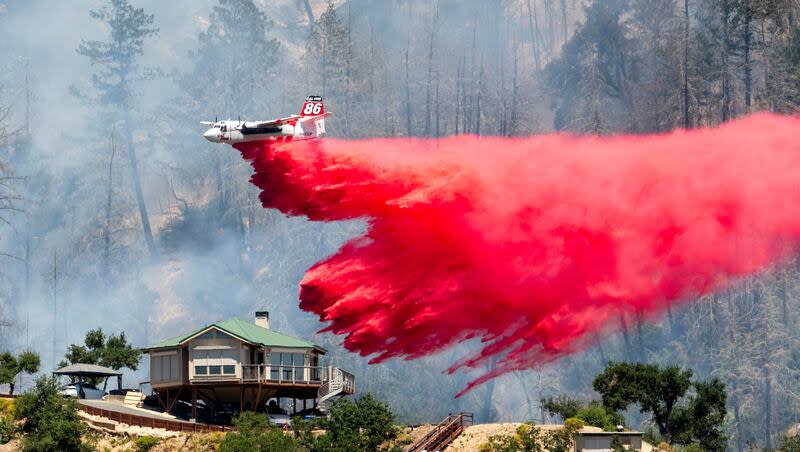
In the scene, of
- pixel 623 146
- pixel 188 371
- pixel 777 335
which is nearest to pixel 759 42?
pixel 777 335

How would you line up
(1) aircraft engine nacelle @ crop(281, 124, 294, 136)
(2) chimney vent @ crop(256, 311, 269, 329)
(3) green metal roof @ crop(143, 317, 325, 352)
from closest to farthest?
(1) aircraft engine nacelle @ crop(281, 124, 294, 136), (3) green metal roof @ crop(143, 317, 325, 352), (2) chimney vent @ crop(256, 311, 269, 329)

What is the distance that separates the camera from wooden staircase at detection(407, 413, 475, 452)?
282ft

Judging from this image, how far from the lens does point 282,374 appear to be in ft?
313

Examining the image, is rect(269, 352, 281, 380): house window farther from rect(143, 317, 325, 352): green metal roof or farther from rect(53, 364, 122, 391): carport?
rect(53, 364, 122, 391): carport

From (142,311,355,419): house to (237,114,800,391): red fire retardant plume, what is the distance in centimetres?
1015

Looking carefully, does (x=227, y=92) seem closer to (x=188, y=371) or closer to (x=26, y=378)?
(x=26, y=378)

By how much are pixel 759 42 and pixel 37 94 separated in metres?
87.6

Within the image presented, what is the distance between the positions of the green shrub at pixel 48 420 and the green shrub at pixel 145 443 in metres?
2.90

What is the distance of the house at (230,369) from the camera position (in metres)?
94.1

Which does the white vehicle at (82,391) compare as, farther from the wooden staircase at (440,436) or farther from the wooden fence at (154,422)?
the wooden staircase at (440,436)

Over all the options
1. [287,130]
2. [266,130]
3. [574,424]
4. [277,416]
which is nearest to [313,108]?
[287,130]

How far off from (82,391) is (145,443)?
42.7 feet

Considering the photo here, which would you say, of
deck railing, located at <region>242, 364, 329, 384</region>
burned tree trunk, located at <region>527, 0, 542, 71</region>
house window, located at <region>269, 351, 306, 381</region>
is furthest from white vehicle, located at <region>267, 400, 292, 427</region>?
burned tree trunk, located at <region>527, 0, 542, 71</region>

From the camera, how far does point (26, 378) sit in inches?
6580
